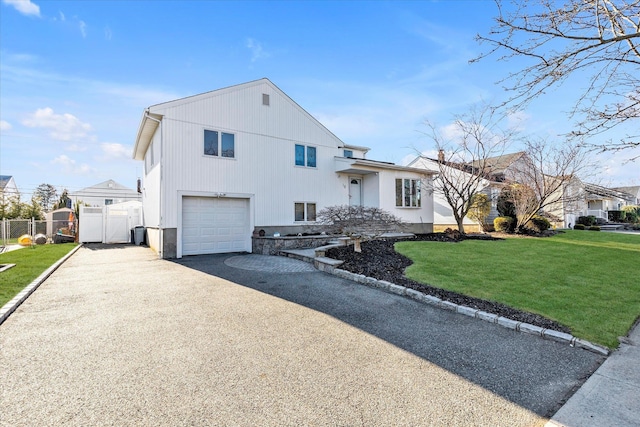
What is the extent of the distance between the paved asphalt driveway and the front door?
10.0 m

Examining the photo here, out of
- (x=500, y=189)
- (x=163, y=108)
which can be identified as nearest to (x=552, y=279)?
(x=163, y=108)

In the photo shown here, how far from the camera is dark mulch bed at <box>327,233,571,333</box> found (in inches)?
189

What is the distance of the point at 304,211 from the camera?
14.2 metres

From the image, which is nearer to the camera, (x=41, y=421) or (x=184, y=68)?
(x=41, y=421)

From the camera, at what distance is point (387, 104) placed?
1283 centimetres

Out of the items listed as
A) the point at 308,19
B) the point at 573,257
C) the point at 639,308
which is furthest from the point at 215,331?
the point at 573,257

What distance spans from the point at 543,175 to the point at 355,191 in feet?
32.0

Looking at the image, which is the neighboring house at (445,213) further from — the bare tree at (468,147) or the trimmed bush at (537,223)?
the bare tree at (468,147)

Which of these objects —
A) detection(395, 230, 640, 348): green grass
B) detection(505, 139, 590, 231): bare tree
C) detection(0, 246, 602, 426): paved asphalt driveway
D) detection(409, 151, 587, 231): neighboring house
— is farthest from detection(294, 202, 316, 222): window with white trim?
detection(505, 139, 590, 231): bare tree

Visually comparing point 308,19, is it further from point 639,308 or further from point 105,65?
point 639,308

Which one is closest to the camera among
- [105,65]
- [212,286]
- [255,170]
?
[212,286]

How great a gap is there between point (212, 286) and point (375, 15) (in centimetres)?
918

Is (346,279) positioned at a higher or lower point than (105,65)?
lower

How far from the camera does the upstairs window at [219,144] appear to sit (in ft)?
38.7
